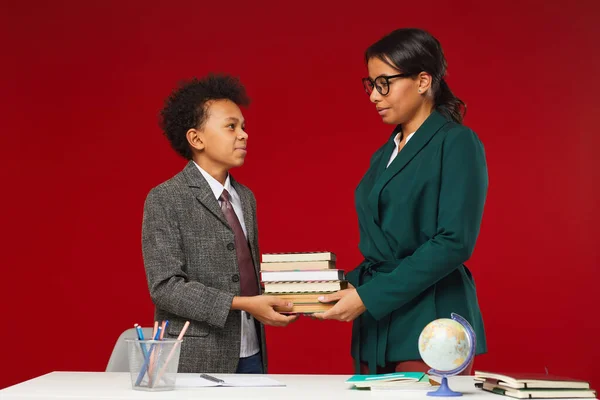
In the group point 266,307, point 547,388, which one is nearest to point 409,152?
point 266,307

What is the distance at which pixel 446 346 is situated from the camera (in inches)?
74.4

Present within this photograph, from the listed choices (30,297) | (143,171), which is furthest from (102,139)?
(30,297)

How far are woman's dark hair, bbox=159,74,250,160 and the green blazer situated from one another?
718 millimetres

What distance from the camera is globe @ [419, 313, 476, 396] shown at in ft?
6.21

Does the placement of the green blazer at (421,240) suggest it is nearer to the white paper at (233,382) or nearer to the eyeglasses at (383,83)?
the eyeglasses at (383,83)

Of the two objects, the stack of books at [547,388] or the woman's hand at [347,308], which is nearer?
the stack of books at [547,388]

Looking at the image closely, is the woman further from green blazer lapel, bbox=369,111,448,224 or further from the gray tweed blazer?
the gray tweed blazer

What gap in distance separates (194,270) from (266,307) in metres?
0.28

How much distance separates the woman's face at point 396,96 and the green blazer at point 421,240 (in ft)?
0.24

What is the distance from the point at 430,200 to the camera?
2379mm

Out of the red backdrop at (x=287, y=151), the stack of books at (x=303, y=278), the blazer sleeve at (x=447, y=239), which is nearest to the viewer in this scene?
the blazer sleeve at (x=447, y=239)

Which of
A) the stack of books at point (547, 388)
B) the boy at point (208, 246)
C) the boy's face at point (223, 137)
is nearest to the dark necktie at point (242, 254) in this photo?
the boy at point (208, 246)

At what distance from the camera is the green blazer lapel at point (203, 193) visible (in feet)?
8.85

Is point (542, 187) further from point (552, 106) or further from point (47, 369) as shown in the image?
point (47, 369)
